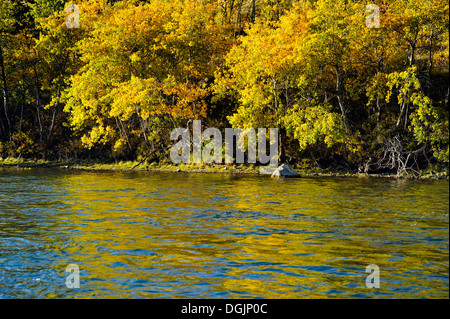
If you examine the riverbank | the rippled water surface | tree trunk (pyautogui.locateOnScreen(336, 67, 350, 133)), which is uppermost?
tree trunk (pyautogui.locateOnScreen(336, 67, 350, 133))

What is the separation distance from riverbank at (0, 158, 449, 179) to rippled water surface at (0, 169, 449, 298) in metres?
8.70

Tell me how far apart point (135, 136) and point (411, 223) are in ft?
121

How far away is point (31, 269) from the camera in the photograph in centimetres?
1352

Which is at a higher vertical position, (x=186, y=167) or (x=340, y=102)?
(x=340, y=102)

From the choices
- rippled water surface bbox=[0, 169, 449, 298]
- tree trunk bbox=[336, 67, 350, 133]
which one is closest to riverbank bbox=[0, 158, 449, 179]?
tree trunk bbox=[336, 67, 350, 133]

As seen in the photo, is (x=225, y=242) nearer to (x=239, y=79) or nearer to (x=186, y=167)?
(x=239, y=79)

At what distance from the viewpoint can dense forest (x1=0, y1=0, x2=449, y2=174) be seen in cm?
4006

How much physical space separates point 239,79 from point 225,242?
96.9 feet

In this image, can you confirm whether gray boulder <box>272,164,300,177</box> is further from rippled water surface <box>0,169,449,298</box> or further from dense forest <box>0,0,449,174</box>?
rippled water surface <box>0,169,449,298</box>

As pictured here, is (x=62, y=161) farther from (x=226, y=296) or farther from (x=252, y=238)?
(x=226, y=296)

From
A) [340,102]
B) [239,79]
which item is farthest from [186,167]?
[340,102]

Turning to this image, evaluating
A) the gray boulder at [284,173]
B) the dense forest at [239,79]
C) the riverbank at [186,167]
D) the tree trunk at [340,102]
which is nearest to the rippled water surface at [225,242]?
the gray boulder at [284,173]

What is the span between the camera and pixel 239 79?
1764 inches
